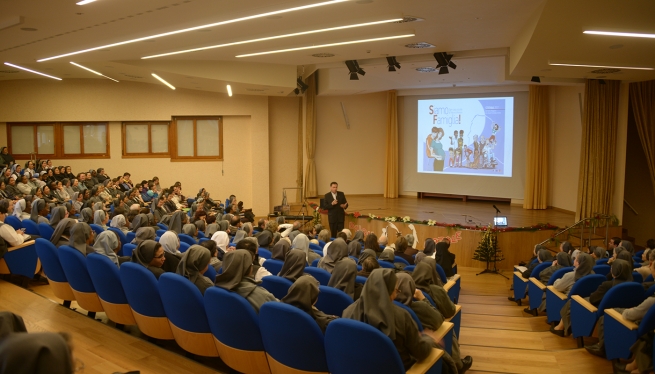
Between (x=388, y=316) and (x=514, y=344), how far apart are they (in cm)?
319

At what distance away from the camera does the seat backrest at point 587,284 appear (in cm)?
570

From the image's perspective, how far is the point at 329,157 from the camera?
17625 mm

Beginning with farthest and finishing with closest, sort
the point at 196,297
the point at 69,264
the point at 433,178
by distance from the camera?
the point at 433,178 → the point at 69,264 → the point at 196,297

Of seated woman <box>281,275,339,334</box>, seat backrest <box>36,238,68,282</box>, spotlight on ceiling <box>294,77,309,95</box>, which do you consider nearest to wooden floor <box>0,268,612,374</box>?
seat backrest <box>36,238,68,282</box>

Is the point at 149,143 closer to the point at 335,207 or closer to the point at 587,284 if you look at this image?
the point at 335,207

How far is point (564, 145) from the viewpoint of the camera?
14375 mm

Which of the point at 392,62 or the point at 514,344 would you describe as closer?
the point at 514,344

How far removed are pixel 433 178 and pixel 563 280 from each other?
34.4ft

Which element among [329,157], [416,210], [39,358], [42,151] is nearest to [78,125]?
[42,151]

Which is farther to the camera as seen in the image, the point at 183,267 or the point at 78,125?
the point at 78,125

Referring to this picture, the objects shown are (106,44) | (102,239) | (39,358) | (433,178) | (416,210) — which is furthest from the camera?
(433,178)

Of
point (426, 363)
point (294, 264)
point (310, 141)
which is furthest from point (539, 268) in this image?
point (310, 141)

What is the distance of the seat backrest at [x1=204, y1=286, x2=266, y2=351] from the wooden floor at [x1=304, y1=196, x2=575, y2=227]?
897cm

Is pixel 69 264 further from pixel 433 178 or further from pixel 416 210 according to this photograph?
pixel 433 178
